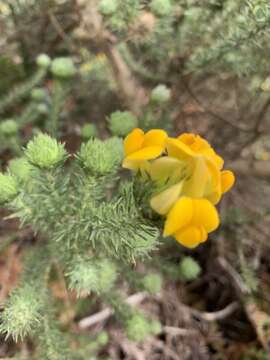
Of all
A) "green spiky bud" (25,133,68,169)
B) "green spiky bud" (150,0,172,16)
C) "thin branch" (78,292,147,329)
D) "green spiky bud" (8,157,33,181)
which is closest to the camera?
"green spiky bud" (25,133,68,169)

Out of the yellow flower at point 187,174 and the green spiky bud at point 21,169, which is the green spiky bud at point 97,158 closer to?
the yellow flower at point 187,174

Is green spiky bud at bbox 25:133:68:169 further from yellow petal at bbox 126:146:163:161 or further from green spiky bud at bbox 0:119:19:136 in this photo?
green spiky bud at bbox 0:119:19:136

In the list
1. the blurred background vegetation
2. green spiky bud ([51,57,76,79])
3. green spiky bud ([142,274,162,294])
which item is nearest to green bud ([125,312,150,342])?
green spiky bud ([142,274,162,294])

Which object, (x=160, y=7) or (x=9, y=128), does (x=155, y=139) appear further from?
(x=9, y=128)

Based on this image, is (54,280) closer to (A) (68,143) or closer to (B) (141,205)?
(A) (68,143)

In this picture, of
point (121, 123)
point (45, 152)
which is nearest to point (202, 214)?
point (45, 152)

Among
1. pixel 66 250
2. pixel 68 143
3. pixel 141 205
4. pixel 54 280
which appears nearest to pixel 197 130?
pixel 68 143
